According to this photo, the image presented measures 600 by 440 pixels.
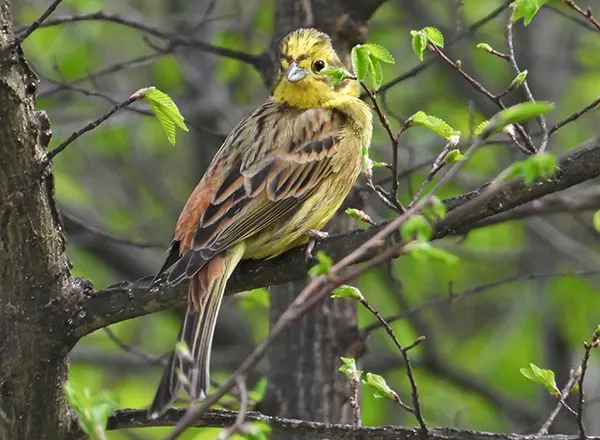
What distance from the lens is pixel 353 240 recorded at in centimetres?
443

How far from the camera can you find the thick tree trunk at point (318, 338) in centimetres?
631

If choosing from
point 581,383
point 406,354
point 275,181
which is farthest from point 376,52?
point 275,181

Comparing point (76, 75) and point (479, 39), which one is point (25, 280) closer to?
point (76, 75)

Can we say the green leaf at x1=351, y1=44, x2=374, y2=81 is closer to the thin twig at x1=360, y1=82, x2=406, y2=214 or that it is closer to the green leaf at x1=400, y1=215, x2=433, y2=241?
the thin twig at x1=360, y1=82, x2=406, y2=214

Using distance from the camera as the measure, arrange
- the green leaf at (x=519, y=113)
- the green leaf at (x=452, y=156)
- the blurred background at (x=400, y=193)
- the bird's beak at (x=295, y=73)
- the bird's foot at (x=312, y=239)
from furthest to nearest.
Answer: the blurred background at (x=400, y=193) → the bird's beak at (x=295, y=73) → the bird's foot at (x=312, y=239) → the green leaf at (x=452, y=156) → the green leaf at (x=519, y=113)

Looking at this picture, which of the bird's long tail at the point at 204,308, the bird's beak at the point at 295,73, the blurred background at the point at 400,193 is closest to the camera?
the bird's long tail at the point at 204,308

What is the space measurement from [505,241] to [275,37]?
4831mm

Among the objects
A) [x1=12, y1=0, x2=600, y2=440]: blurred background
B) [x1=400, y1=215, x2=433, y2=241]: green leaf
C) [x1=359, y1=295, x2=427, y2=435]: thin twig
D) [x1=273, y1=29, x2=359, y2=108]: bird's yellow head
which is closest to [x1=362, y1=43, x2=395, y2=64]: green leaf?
[x1=359, y1=295, x2=427, y2=435]: thin twig

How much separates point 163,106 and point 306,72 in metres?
1.98

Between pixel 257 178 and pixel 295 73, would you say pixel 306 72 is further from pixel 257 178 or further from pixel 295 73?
pixel 257 178

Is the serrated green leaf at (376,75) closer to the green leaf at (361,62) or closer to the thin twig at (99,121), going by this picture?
the green leaf at (361,62)

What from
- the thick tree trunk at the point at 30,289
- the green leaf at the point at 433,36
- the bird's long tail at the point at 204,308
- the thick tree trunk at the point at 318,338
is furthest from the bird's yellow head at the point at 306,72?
the thick tree trunk at the point at 30,289

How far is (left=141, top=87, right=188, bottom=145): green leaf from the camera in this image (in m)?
3.83

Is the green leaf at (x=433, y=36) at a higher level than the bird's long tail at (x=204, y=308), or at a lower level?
higher
